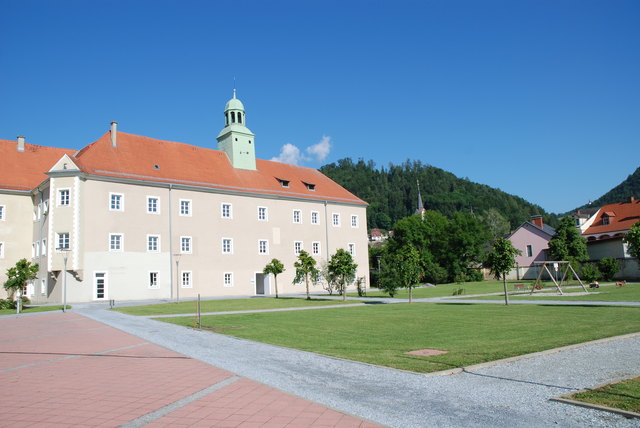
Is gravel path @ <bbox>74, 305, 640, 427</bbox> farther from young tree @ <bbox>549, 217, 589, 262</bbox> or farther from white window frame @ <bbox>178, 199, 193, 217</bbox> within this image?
young tree @ <bbox>549, 217, 589, 262</bbox>

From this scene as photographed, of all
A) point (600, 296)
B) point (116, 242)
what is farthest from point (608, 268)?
point (116, 242)

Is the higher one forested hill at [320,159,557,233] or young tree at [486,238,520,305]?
forested hill at [320,159,557,233]

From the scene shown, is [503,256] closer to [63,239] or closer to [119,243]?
[119,243]

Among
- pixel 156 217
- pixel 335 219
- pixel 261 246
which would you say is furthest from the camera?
pixel 335 219

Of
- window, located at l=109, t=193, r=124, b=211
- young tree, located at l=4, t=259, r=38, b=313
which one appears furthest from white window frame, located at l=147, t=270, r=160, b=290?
young tree, located at l=4, t=259, r=38, b=313

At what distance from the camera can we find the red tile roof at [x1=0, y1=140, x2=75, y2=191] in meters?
40.1

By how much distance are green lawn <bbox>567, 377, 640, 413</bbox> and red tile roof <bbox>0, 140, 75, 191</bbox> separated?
43.7m

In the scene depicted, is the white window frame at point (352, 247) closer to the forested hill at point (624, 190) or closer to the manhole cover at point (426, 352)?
the manhole cover at point (426, 352)

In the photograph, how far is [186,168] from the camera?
140ft

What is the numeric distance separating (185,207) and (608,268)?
3942 cm

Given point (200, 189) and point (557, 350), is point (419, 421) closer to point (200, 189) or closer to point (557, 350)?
point (557, 350)

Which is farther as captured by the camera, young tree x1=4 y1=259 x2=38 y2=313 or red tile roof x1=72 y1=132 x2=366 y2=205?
red tile roof x1=72 y1=132 x2=366 y2=205

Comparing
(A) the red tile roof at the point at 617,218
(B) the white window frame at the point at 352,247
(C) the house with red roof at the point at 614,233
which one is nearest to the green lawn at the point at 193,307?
(B) the white window frame at the point at 352,247

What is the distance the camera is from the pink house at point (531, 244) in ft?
197
